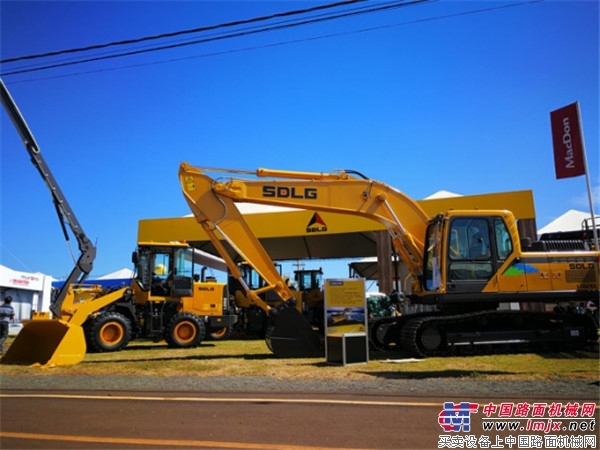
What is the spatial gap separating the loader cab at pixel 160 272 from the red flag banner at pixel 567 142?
1288cm

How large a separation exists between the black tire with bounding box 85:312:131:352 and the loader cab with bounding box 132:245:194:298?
1464 millimetres

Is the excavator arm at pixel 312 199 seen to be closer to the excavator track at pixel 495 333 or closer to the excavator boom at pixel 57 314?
the excavator track at pixel 495 333

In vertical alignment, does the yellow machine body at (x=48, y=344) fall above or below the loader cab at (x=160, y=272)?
below

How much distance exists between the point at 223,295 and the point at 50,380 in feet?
25.3

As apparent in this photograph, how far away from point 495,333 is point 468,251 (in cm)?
207

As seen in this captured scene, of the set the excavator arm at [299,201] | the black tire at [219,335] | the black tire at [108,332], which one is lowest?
the black tire at [219,335]

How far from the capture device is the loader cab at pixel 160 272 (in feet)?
48.0

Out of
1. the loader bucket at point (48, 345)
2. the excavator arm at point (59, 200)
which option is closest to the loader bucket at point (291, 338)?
the loader bucket at point (48, 345)

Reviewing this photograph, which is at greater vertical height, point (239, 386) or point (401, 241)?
point (401, 241)

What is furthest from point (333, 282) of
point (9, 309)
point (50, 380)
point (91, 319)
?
point (9, 309)

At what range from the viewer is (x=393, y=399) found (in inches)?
241

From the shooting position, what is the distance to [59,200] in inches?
541

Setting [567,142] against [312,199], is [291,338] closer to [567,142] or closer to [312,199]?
[312,199]

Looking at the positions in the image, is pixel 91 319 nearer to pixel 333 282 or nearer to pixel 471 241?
pixel 333 282
